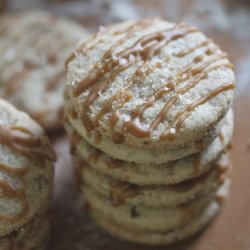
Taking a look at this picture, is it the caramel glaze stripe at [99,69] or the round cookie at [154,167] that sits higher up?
the caramel glaze stripe at [99,69]

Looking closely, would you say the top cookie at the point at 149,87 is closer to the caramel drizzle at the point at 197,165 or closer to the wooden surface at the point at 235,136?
the caramel drizzle at the point at 197,165

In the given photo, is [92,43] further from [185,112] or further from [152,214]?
[152,214]

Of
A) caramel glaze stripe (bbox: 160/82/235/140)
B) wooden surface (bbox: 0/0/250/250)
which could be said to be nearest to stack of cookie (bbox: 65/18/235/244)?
caramel glaze stripe (bbox: 160/82/235/140)

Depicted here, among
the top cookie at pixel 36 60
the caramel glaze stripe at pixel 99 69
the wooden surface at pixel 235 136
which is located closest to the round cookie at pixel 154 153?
the caramel glaze stripe at pixel 99 69

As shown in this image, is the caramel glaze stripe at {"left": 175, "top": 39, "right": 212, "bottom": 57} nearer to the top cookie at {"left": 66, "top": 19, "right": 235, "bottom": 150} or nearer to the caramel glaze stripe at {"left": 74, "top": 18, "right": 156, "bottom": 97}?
the top cookie at {"left": 66, "top": 19, "right": 235, "bottom": 150}

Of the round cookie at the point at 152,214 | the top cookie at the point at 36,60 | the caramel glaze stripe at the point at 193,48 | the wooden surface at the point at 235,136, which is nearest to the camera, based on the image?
the caramel glaze stripe at the point at 193,48

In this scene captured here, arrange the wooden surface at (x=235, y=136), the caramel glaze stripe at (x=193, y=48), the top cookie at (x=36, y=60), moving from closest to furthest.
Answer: the caramel glaze stripe at (x=193, y=48), the wooden surface at (x=235, y=136), the top cookie at (x=36, y=60)

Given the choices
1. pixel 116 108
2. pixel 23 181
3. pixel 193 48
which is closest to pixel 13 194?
pixel 23 181
